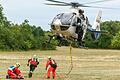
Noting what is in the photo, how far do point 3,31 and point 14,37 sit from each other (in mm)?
2444

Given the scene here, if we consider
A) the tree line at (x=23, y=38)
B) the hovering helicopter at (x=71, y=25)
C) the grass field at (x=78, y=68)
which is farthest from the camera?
the tree line at (x=23, y=38)

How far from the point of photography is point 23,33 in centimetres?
8962

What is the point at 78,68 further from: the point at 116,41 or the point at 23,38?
the point at 116,41

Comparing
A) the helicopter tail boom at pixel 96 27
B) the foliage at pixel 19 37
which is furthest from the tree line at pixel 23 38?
the helicopter tail boom at pixel 96 27

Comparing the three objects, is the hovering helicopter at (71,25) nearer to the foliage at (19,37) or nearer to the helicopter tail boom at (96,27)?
the helicopter tail boom at (96,27)

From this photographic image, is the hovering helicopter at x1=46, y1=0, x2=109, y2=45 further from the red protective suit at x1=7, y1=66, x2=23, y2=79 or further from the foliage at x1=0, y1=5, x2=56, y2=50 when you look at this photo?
the foliage at x1=0, y1=5, x2=56, y2=50

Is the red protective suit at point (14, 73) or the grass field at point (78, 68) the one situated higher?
the red protective suit at point (14, 73)

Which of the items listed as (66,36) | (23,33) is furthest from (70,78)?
(23,33)

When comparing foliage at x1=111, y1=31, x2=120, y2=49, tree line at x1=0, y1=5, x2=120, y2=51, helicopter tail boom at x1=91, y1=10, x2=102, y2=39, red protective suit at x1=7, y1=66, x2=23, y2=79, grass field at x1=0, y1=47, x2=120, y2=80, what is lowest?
foliage at x1=111, y1=31, x2=120, y2=49

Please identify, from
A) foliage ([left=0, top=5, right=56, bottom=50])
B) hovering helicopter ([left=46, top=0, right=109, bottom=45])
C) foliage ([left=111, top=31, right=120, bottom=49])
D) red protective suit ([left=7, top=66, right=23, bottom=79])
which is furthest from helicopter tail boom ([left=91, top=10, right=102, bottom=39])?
foliage ([left=111, top=31, right=120, bottom=49])

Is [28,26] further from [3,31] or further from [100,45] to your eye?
[100,45]

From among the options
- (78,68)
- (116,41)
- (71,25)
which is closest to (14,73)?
(71,25)

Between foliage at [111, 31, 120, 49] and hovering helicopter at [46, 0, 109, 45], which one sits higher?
hovering helicopter at [46, 0, 109, 45]

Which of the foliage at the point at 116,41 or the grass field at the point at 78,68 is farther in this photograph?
the foliage at the point at 116,41
